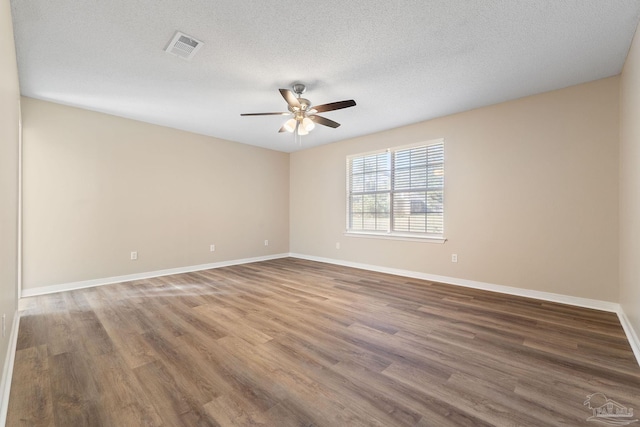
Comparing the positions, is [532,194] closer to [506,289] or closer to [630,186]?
[630,186]

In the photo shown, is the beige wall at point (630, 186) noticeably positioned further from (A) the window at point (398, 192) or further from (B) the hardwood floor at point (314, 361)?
(A) the window at point (398, 192)

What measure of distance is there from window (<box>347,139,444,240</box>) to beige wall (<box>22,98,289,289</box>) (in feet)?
7.27

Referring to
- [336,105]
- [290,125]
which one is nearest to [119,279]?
[290,125]

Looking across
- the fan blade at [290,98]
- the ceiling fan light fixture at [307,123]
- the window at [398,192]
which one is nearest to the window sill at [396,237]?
the window at [398,192]

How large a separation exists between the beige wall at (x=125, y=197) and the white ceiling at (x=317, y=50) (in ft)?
1.77

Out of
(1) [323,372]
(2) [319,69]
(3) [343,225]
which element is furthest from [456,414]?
(3) [343,225]

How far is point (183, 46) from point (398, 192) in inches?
144

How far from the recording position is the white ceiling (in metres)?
1.96

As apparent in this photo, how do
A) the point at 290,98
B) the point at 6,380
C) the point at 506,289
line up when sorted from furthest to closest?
the point at 506,289 → the point at 290,98 → the point at 6,380

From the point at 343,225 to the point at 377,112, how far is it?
Result: 237 cm

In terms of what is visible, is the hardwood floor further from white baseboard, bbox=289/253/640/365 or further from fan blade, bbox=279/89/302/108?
fan blade, bbox=279/89/302/108

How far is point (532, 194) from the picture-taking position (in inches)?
132

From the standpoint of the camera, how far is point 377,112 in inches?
154

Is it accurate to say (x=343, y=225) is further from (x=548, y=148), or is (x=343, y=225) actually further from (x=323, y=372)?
(x=323, y=372)
